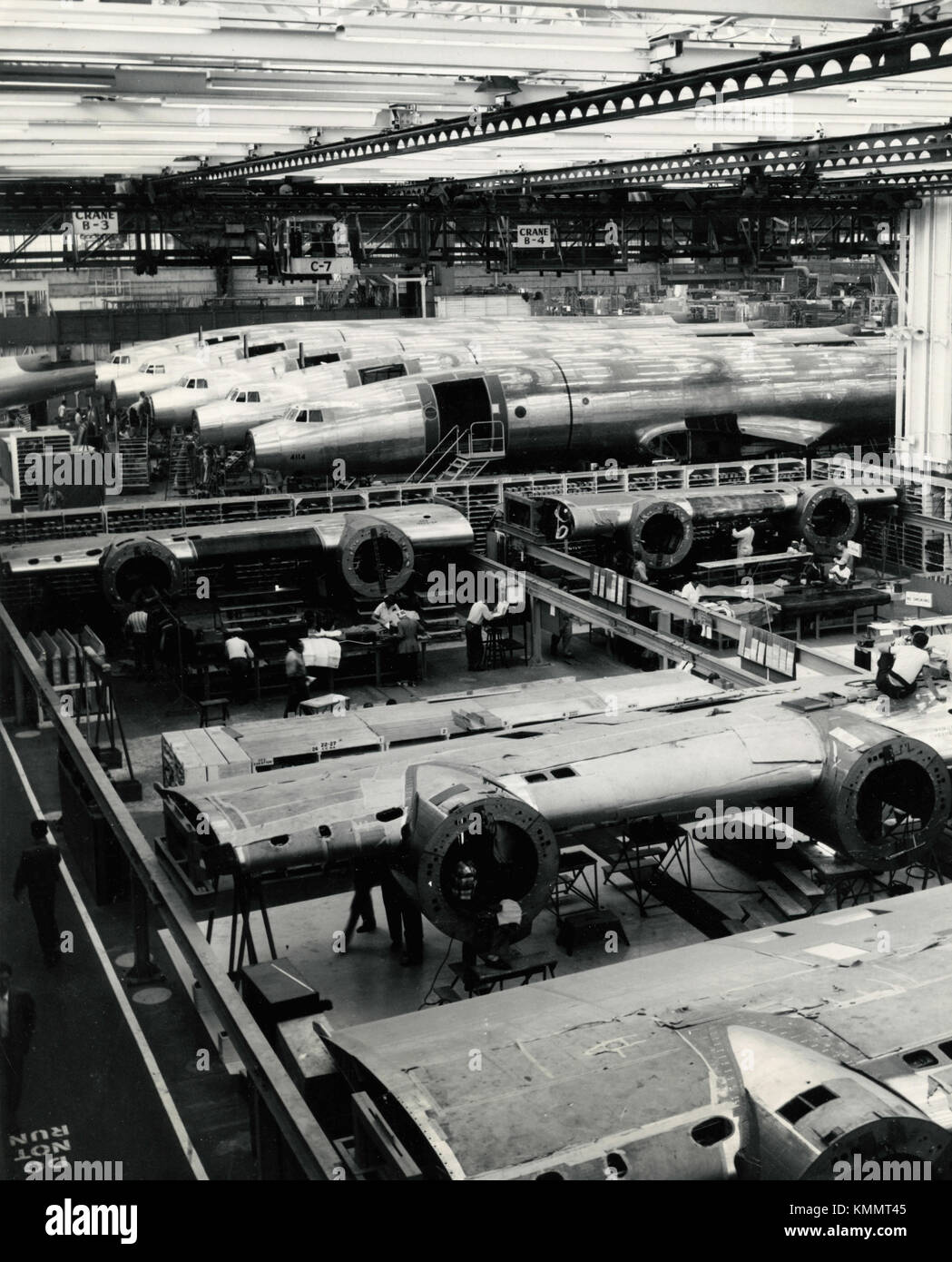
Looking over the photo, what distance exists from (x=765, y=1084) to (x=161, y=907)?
6.14 m

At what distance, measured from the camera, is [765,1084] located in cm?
971

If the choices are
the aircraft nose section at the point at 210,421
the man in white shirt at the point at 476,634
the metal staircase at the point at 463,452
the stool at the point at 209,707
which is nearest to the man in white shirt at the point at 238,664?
the stool at the point at 209,707

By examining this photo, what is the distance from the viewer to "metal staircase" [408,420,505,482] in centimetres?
3400

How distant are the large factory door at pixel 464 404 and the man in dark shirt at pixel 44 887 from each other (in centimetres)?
2031

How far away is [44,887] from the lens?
15641 mm

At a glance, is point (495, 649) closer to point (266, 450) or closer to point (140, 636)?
point (140, 636)

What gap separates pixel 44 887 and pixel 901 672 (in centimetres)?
1013

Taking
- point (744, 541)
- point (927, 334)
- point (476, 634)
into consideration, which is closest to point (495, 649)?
point (476, 634)

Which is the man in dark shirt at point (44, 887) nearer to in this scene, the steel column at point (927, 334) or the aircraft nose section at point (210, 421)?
the aircraft nose section at point (210, 421)

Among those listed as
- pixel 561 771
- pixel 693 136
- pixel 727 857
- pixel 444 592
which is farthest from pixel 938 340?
A: pixel 561 771

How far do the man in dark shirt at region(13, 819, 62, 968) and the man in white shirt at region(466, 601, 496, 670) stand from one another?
11619mm

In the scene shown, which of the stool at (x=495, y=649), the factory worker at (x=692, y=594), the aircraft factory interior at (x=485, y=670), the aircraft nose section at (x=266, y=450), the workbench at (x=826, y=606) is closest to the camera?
the aircraft factory interior at (x=485, y=670)

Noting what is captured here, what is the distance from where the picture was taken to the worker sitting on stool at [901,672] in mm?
16953
